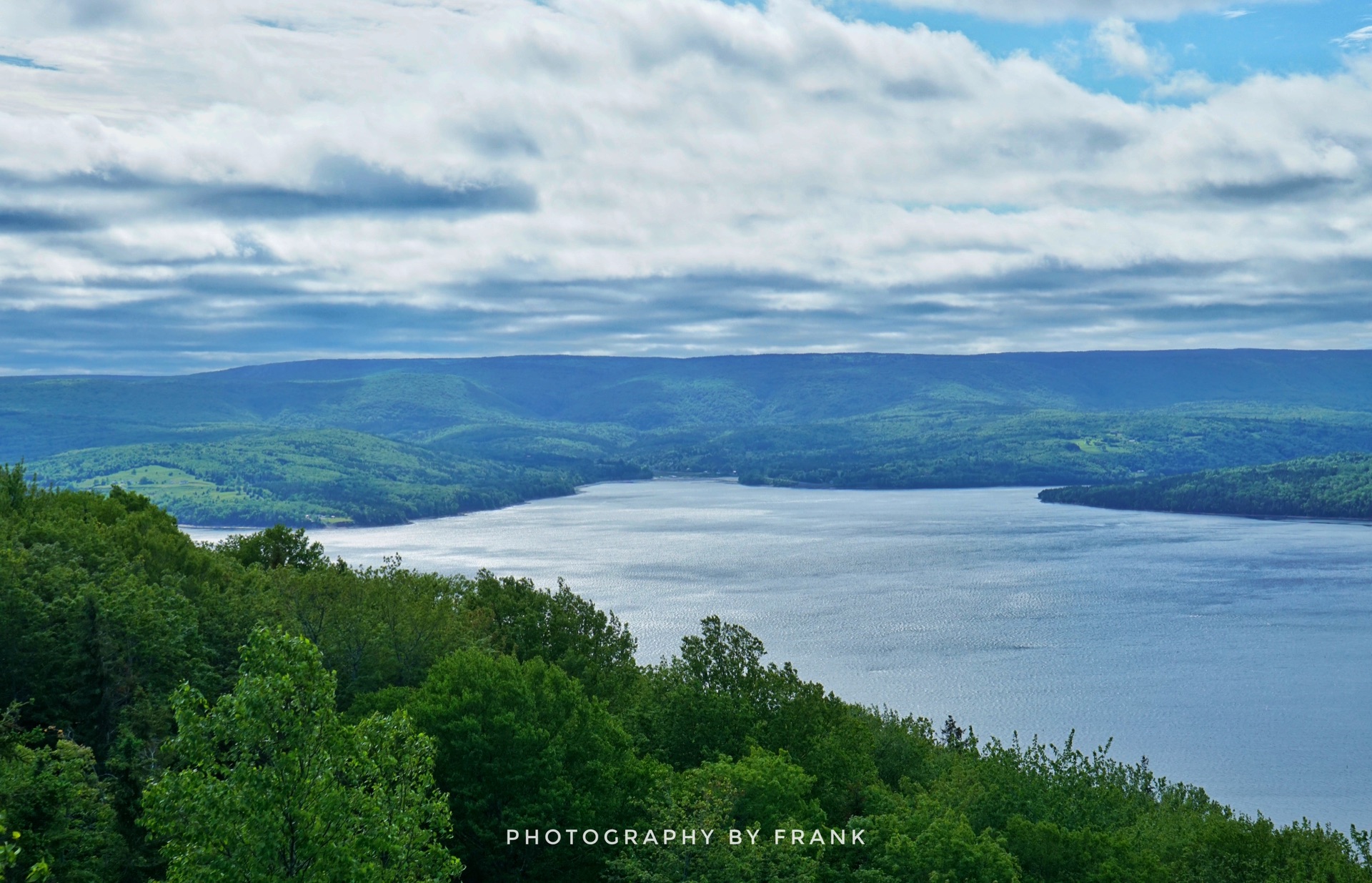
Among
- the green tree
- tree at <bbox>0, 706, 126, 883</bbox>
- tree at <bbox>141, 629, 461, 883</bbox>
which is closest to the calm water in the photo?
Result: the green tree

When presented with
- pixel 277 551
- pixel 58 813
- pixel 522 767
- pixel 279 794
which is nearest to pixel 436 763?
pixel 522 767

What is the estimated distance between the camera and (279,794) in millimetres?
15227

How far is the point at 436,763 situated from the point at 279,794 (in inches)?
531

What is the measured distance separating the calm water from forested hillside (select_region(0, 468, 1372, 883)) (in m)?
27.7

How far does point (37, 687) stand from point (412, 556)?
389 feet

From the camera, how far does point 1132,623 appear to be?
106 metres

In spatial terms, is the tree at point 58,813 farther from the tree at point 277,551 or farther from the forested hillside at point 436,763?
the tree at point 277,551

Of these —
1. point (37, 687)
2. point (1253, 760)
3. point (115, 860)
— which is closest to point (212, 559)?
point (37, 687)

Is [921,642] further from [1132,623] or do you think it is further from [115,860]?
[115,860]

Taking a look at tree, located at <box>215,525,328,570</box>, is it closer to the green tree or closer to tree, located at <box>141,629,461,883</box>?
the green tree

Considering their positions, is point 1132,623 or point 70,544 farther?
point 1132,623

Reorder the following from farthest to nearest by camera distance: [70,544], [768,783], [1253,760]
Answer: [1253,760], [70,544], [768,783]

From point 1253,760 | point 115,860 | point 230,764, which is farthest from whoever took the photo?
point 1253,760

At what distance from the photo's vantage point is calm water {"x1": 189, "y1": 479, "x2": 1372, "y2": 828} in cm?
7144
